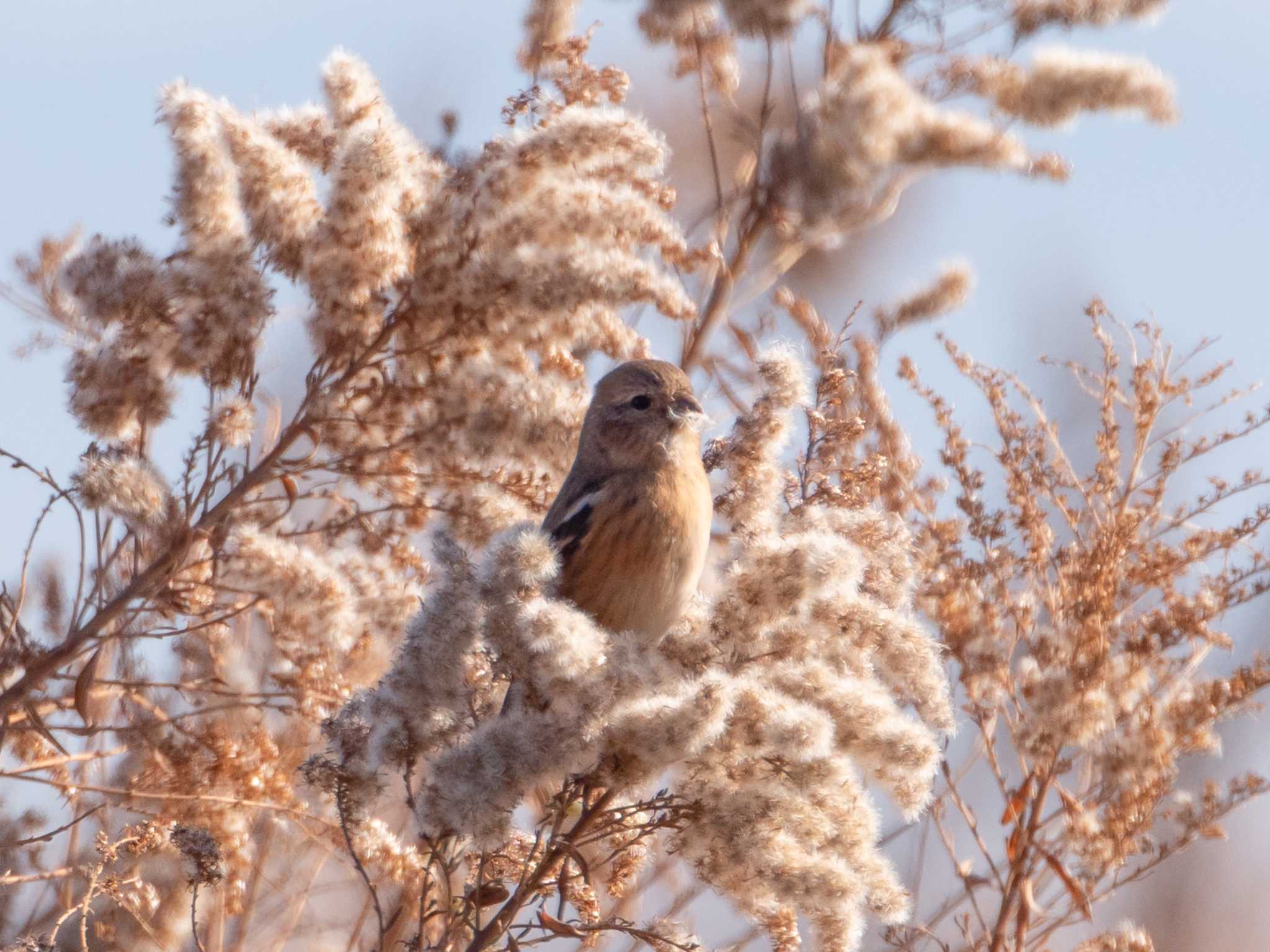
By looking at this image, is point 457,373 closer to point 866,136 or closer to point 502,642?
point 502,642

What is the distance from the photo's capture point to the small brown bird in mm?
3943

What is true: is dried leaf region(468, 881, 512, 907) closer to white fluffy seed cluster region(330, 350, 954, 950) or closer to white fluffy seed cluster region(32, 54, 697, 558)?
white fluffy seed cluster region(330, 350, 954, 950)

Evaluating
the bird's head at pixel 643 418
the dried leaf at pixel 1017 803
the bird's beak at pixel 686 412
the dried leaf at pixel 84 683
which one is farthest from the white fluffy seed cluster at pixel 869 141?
the dried leaf at pixel 84 683

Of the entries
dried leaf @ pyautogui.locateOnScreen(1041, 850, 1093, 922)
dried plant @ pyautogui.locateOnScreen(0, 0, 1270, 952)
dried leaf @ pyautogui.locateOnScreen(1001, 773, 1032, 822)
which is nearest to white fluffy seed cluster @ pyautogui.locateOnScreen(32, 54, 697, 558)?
dried plant @ pyautogui.locateOnScreen(0, 0, 1270, 952)

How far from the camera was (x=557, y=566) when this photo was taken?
2.65 metres

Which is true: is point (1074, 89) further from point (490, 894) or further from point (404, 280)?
point (490, 894)

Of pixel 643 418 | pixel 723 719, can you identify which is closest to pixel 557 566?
pixel 723 719

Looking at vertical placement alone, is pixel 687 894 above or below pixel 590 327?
below

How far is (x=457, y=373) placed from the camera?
10.4 ft

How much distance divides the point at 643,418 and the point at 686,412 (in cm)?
22

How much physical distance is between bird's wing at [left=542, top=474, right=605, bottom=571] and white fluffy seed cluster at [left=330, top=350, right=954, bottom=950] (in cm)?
132

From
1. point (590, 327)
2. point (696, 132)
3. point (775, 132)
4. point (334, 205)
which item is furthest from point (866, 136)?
point (696, 132)

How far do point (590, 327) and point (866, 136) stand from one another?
939mm

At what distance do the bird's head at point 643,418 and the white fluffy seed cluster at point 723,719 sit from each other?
5.03ft
